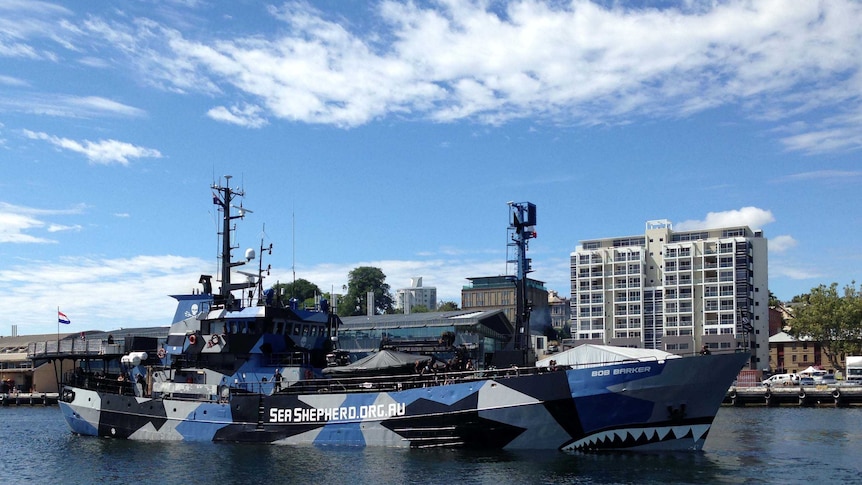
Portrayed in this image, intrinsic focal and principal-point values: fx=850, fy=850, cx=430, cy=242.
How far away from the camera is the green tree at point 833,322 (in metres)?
88.9

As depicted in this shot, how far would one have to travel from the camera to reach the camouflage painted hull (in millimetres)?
28906

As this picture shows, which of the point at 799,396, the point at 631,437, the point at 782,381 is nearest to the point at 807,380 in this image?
the point at 782,381

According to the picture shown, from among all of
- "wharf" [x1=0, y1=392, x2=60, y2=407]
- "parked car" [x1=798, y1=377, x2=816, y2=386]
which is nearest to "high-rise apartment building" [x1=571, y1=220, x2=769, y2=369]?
"parked car" [x1=798, y1=377, x2=816, y2=386]

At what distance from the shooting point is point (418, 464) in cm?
2827

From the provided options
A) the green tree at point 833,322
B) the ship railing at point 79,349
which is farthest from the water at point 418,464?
the green tree at point 833,322

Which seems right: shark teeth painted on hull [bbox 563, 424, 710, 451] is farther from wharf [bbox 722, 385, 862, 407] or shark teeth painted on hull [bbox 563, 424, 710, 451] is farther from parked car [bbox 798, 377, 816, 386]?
parked car [bbox 798, 377, 816, 386]

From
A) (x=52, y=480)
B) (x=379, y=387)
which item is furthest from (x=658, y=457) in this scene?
(x=52, y=480)

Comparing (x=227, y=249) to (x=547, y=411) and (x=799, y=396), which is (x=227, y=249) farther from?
(x=799, y=396)

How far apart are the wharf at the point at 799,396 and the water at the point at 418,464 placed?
30.3m

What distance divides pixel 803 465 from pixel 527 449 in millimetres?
9319

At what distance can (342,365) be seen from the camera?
117 feet

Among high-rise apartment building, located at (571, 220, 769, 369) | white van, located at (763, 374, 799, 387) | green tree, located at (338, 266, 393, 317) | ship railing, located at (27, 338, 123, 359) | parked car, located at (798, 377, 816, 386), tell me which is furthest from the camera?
green tree, located at (338, 266, 393, 317)

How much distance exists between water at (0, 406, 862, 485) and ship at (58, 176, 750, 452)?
29.3 inches

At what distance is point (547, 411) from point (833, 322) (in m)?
71.2
